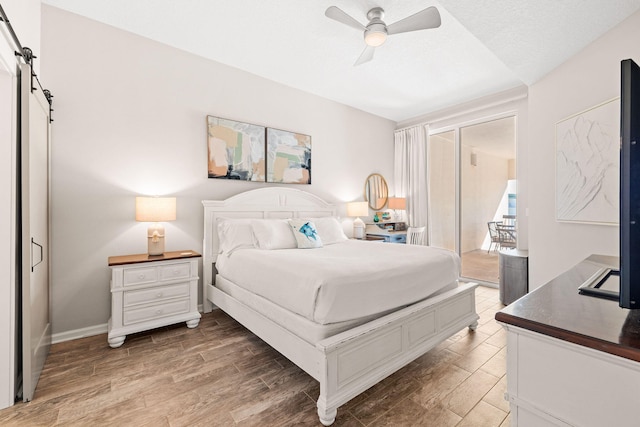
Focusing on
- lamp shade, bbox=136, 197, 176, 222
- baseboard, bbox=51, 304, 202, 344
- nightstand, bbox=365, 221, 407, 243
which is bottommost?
baseboard, bbox=51, 304, 202, 344

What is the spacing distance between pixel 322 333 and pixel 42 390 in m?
1.91

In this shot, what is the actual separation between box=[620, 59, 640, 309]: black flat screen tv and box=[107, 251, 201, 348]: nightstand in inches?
118

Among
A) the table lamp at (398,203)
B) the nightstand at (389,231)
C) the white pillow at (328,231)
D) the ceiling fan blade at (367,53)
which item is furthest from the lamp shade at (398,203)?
the ceiling fan blade at (367,53)

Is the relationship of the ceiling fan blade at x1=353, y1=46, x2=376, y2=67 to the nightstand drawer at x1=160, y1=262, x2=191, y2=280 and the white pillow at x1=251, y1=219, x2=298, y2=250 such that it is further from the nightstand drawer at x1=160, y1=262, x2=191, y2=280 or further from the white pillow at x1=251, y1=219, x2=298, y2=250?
the nightstand drawer at x1=160, y1=262, x2=191, y2=280

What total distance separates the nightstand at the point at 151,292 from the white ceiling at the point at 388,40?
7.52 ft

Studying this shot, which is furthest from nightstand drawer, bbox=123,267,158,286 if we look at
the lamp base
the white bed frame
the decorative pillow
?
the decorative pillow

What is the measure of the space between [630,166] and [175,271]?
309cm

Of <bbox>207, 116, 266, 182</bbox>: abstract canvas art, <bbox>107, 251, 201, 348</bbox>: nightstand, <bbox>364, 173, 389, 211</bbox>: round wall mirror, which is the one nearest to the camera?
<bbox>107, 251, 201, 348</bbox>: nightstand

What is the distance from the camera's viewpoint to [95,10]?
8.65 ft

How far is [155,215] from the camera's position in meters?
2.73

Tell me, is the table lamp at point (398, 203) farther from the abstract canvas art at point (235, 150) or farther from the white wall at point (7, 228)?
the white wall at point (7, 228)

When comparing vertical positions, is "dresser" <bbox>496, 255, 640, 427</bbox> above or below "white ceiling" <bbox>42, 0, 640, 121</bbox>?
below

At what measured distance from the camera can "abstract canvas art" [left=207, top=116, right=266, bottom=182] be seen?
3.43m

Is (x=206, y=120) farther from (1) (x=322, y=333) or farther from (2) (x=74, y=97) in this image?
(1) (x=322, y=333)
